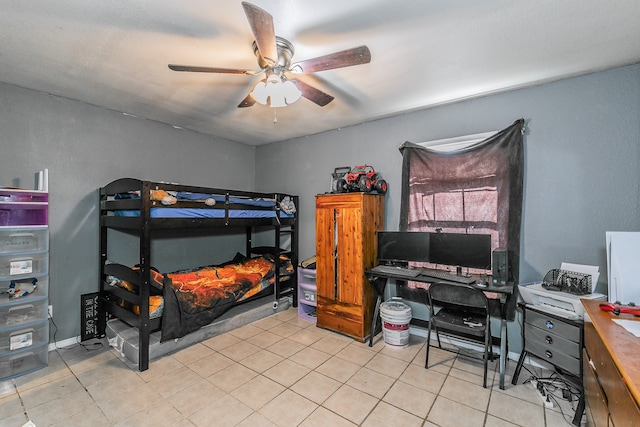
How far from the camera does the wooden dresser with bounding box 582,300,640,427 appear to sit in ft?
3.44

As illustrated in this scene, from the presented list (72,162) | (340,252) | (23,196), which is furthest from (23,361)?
(340,252)

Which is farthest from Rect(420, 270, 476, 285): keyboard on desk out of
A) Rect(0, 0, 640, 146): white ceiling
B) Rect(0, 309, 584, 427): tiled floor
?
Rect(0, 0, 640, 146): white ceiling

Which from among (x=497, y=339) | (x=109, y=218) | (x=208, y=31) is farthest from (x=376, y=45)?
(x=109, y=218)

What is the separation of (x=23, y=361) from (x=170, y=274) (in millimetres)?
1317

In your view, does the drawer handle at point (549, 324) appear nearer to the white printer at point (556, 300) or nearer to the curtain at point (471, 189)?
the white printer at point (556, 300)

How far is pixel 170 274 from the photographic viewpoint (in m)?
3.18

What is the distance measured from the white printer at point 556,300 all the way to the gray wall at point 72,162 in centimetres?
397

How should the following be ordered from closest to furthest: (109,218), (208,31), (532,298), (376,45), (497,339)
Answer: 1. (208,31)
2. (376,45)
3. (532,298)
4. (497,339)
5. (109,218)

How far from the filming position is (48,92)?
9.05ft

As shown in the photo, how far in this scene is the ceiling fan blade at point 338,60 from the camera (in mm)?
1589

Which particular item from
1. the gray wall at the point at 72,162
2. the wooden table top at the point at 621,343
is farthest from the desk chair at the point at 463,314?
the gray wall at the point at 72,162

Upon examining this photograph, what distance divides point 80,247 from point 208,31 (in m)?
2.70

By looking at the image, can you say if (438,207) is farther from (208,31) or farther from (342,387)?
(208,31)

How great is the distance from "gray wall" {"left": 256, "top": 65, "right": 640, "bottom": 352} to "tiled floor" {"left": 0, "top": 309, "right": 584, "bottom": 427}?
884mm
